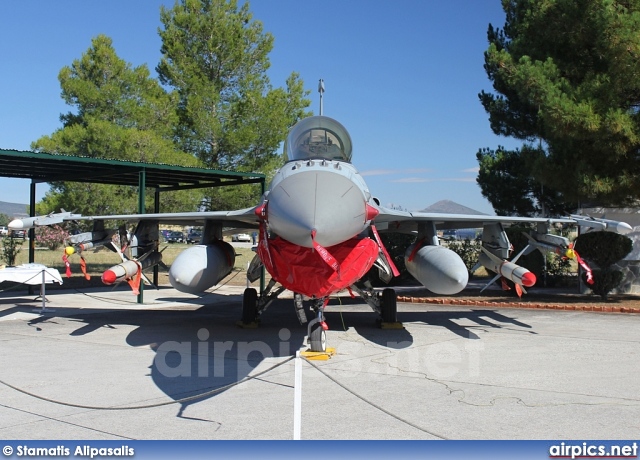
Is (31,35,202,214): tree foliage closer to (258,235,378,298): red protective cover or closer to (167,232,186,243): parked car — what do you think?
(258,235,378,298): red protective cover

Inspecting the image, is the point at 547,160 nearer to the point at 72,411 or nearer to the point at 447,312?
the point at 447,312

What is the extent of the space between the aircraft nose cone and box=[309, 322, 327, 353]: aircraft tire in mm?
2602

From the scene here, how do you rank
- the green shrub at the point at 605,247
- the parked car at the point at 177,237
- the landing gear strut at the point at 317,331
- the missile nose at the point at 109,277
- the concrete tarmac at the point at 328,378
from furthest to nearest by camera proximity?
Answer: 1. the parked car at the point at 177,237
2. the green shrub at the point at 605,247
3. the missile nose at the point at 109,277
4. the landing gear strut at the point at 317,331
5. the concrete tarmac at the point at 328,378

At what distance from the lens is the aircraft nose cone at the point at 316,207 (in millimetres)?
7191

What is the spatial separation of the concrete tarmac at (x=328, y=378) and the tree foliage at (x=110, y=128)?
12.3 m

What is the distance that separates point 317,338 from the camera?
32.9 ft

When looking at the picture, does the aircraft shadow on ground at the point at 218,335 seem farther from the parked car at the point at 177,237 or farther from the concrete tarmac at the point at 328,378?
the parked car at the point at 177,237

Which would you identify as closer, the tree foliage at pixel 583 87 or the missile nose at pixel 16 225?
the missile nose at pixel 16 225

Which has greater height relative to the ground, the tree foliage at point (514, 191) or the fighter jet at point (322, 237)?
the tree foliage at point (514, 191)

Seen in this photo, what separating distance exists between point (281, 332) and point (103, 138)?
58.1 feet

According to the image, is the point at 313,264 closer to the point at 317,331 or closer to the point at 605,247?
the point at 317,331

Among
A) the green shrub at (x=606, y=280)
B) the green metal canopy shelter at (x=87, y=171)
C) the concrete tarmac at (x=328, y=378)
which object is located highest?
the green metal canopy shelter at (x=87, y=171)

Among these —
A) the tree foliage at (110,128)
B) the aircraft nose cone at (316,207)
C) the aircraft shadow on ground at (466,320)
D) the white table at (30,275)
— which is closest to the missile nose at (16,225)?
the white table at (30,275)

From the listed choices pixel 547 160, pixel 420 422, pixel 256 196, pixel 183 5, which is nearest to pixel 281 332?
pixel 420 422
